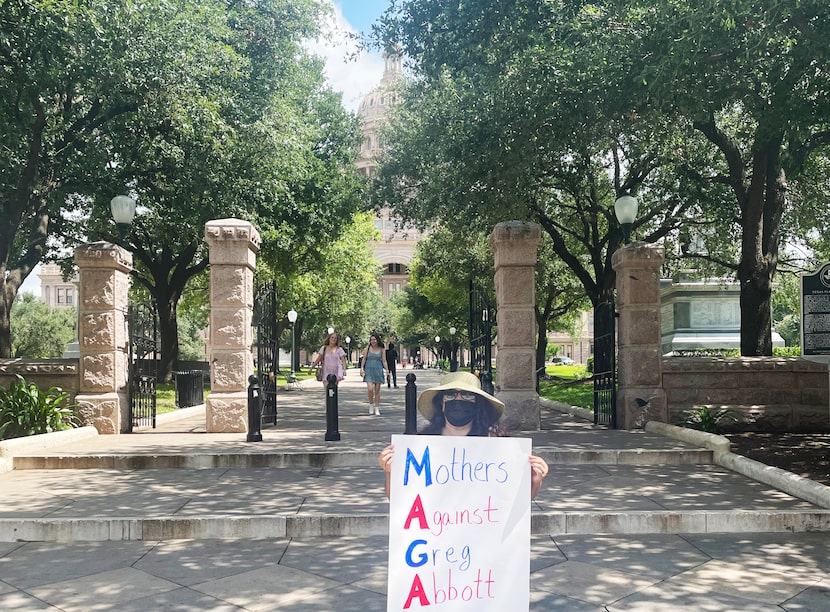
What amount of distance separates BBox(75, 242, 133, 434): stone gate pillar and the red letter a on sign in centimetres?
1030

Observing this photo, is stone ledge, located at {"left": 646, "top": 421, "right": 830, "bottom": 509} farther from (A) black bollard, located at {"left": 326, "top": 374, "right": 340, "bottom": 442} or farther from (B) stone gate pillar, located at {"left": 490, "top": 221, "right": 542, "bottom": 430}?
(A) black bollard, located at {"left": 326, "top": 374, "right": 340, "bottom": 442}

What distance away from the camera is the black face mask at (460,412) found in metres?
3.81

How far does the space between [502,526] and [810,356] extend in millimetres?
9240

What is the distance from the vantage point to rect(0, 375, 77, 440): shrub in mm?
10805

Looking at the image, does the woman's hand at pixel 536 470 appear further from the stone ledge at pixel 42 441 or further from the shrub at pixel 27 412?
the shrub at pixel 27 412

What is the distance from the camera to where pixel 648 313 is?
12.7 m

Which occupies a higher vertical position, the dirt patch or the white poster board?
the white poster board

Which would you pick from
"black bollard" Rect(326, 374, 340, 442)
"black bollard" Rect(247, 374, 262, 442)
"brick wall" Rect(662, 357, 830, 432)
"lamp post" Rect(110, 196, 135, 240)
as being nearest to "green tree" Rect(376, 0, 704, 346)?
"brick wall" Rect(662, 357, 830, 432)

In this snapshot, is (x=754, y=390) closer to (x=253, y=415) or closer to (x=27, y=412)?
(x=253, y=415)

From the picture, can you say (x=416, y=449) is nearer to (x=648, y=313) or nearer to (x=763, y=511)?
(x=763, y=511)

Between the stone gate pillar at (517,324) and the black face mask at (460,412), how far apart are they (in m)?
8.65

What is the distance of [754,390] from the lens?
1267 centimetres

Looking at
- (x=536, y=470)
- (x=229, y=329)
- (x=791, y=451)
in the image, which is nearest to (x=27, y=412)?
(x=229, y=329)

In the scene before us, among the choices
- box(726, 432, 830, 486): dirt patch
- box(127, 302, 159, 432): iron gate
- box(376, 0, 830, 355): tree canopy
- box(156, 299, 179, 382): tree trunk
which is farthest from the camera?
box(156, 299, 179, 382): tree trunk
